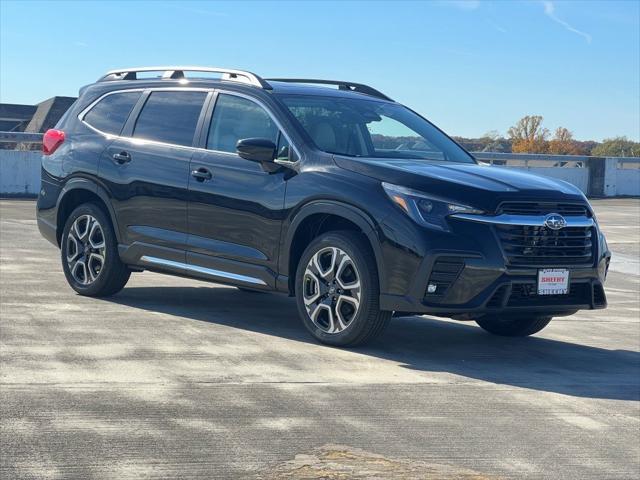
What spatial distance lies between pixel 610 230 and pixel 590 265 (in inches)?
648

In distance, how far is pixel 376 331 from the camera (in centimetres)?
762

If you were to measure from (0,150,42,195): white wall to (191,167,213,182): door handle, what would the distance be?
20643mm

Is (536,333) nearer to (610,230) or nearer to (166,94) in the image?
(166,94)

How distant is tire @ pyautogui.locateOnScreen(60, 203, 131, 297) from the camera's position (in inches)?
372

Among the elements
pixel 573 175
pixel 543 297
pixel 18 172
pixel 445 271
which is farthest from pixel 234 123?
pixel 573 175

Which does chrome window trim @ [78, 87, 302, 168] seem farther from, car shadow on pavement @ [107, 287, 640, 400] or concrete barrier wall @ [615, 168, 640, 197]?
concrete barrier wall @ [615, 168, 640, 197]

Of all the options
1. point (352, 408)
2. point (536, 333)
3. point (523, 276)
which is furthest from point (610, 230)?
point (352, 408)

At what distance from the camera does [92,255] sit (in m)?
9.59

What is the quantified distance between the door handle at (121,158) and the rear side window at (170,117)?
0.20 m

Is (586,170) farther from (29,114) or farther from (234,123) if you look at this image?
(29,114)

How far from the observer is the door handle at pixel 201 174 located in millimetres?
8616

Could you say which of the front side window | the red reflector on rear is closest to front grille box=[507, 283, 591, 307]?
the front side window

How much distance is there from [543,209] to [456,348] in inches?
Result: 50.0

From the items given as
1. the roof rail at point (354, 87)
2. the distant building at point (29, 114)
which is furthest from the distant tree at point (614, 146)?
the roof rail at point (354, 87)
